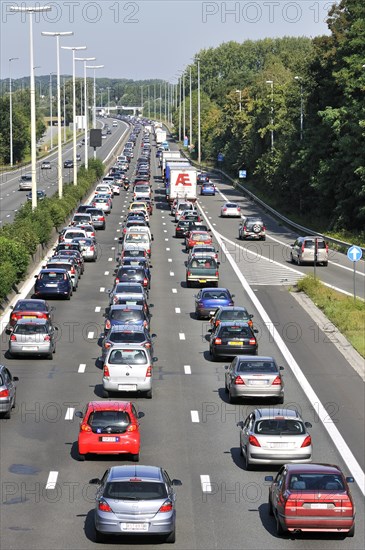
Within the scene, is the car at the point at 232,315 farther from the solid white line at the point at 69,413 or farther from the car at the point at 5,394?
the car at the point at 5,394

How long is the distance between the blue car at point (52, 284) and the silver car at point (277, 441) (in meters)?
26.1

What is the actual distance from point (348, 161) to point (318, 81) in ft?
49.9

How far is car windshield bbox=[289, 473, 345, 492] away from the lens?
2103 centimetres

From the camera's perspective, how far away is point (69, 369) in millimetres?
37969

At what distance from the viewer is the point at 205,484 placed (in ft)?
83.3

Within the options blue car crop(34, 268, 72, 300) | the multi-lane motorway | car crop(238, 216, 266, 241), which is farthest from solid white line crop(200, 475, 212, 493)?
car crop(238, 216, 266, 241)

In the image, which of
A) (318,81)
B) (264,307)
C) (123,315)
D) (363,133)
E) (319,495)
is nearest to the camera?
(319,495)

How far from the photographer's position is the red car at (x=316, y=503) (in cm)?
2089

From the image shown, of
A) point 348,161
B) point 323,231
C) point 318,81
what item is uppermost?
point 318,81

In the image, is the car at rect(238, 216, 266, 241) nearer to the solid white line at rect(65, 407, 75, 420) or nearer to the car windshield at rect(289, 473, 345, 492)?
the solid white line at rect(65, 407, 75, 420)

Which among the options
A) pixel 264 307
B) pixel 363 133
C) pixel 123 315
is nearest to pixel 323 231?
pixel 363 133

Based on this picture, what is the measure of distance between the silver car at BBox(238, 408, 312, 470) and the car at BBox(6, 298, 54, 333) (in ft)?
53.1

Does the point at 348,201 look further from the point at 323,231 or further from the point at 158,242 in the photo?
the point at 158,242

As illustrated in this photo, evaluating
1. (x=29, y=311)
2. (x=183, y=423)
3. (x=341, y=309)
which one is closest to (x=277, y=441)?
(x=183, y=423)
